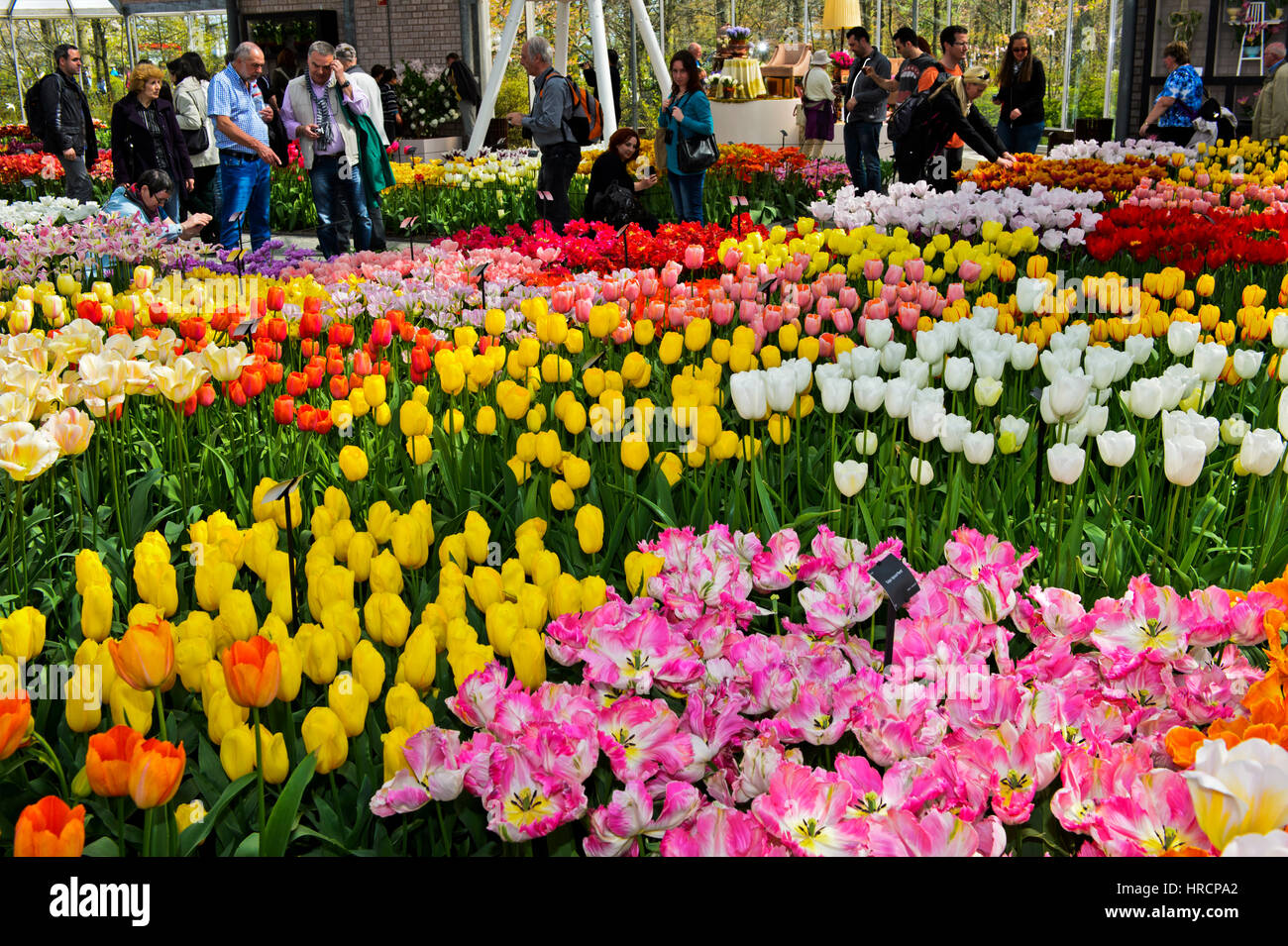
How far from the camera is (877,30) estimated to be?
819 inches

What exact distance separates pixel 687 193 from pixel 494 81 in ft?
21.1

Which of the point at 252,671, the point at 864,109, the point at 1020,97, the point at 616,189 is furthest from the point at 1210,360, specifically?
the point at 1020,97

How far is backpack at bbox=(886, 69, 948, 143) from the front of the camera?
23.6 feet

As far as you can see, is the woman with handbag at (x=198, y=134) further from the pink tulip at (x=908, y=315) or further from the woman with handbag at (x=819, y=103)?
the woman with handbag at (x=819, y=103)

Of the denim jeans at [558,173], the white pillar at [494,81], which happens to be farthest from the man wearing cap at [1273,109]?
the white pillar at [494,81]

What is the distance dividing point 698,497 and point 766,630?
15.9 inches

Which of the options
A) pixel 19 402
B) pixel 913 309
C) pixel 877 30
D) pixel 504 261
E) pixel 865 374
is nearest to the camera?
pixel 19 402

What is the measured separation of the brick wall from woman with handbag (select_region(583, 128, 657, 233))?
547 inches

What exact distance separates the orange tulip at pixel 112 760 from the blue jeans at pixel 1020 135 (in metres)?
9.97

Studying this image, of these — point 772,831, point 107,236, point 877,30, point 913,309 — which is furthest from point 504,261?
point 877,30

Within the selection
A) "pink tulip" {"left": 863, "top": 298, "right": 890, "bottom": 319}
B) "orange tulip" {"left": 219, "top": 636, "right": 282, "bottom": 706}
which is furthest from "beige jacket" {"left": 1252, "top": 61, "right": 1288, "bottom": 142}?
"orange tulip" {"left": 219, "top": 636, "right": 282, "bottom": 706}

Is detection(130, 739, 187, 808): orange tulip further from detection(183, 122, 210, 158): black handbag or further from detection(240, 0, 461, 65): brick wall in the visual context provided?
detection(240, 0, 461, 65): brick wall

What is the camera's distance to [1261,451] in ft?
5.89
